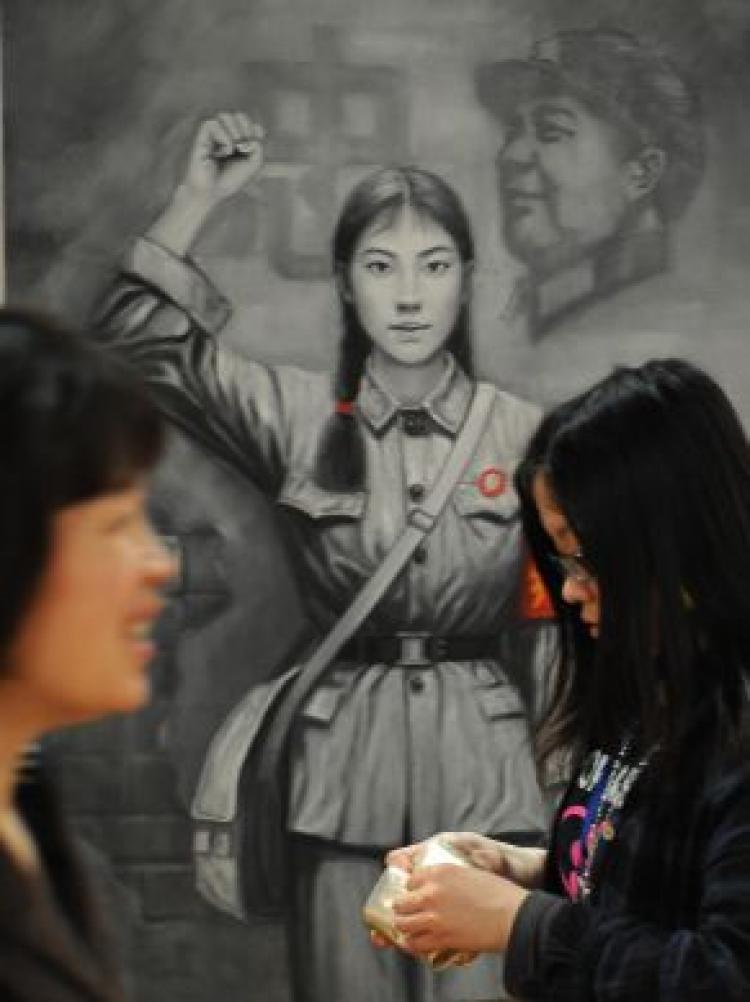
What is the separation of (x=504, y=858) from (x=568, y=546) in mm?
295

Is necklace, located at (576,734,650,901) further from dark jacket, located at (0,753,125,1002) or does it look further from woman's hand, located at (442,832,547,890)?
dark jacket, located at (0,753,125,1002)

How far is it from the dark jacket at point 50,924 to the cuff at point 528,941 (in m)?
0.67

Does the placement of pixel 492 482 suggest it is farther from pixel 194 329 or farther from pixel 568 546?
pixel 568 546

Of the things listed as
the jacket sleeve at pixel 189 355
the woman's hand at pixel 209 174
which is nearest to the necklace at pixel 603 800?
the jacket sleeve at pixel 189 355

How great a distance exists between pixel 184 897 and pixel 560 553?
170 cm

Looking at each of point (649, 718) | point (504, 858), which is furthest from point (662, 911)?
point (504, 858)

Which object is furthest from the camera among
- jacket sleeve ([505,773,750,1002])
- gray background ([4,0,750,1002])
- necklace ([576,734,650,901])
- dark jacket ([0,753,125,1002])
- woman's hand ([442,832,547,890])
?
gray background ([4,0,750,1002])

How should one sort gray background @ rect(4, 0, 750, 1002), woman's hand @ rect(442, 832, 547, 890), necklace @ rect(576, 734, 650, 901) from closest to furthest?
necklace @ rect(576, 734, 650, 901) → woman's hand @ rect(442, 832, 547, 890) → gray background @ rect(4, 0, 750, 1002)

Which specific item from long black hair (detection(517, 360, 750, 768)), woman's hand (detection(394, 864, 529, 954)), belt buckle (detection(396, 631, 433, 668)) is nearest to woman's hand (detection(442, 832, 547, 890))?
woman's hand (detection(394, 864, 529, 954))

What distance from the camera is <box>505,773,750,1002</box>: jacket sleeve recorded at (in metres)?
1.21

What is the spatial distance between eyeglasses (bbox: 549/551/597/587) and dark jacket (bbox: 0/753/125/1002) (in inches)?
28.0

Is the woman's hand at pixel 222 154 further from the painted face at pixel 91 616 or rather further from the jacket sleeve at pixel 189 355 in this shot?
the painted face at pixel 91 616

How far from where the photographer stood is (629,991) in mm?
1237

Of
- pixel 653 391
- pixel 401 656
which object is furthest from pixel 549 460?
pixel 401 656
